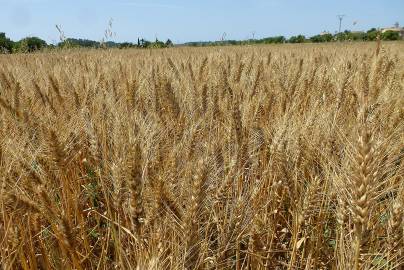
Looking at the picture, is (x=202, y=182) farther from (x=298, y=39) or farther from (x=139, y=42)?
(x=298, y=39)

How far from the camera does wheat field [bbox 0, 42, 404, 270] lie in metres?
0.99

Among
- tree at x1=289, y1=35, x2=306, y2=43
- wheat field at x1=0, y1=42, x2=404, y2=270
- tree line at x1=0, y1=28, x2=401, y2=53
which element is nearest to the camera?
wheat field at x1=0, y1=42, x2=404, y2=270

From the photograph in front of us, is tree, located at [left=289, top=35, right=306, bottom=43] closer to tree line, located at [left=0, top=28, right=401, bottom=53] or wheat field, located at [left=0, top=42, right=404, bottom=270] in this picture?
tree line, located at [left=0, top=28, right=401, bottom=53]

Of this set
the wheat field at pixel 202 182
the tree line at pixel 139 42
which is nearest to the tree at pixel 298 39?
the tree line at pixel 139 42

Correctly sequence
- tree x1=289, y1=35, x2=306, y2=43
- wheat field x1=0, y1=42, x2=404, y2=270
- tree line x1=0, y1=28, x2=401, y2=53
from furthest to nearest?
1. tree x1=289, y1=35, x2=306, y2=43
2. tree line x1=0, y1=28, x2=401, y2=53
3. wheat field x1=0, y1=42, x2=404, y2=270

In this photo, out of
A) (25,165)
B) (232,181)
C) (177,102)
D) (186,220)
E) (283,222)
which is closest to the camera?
(186,220)

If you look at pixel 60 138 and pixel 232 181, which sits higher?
pixel 60 138

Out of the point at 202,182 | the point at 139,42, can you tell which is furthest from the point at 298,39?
the point at 202,182

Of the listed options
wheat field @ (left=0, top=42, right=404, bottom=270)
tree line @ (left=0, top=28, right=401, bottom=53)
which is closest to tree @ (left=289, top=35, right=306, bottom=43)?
tree line @ (left=0, top=28, right=401, bottom=53)

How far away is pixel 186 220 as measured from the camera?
0.97m

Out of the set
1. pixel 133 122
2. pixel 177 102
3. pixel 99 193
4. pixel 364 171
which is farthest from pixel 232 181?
pixel 177 102

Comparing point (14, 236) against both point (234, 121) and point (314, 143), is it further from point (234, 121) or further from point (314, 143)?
point (314, 143)

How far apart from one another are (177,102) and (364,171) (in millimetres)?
1479

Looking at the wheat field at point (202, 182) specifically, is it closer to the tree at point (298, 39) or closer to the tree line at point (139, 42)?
the tree line at point (139, 42)
